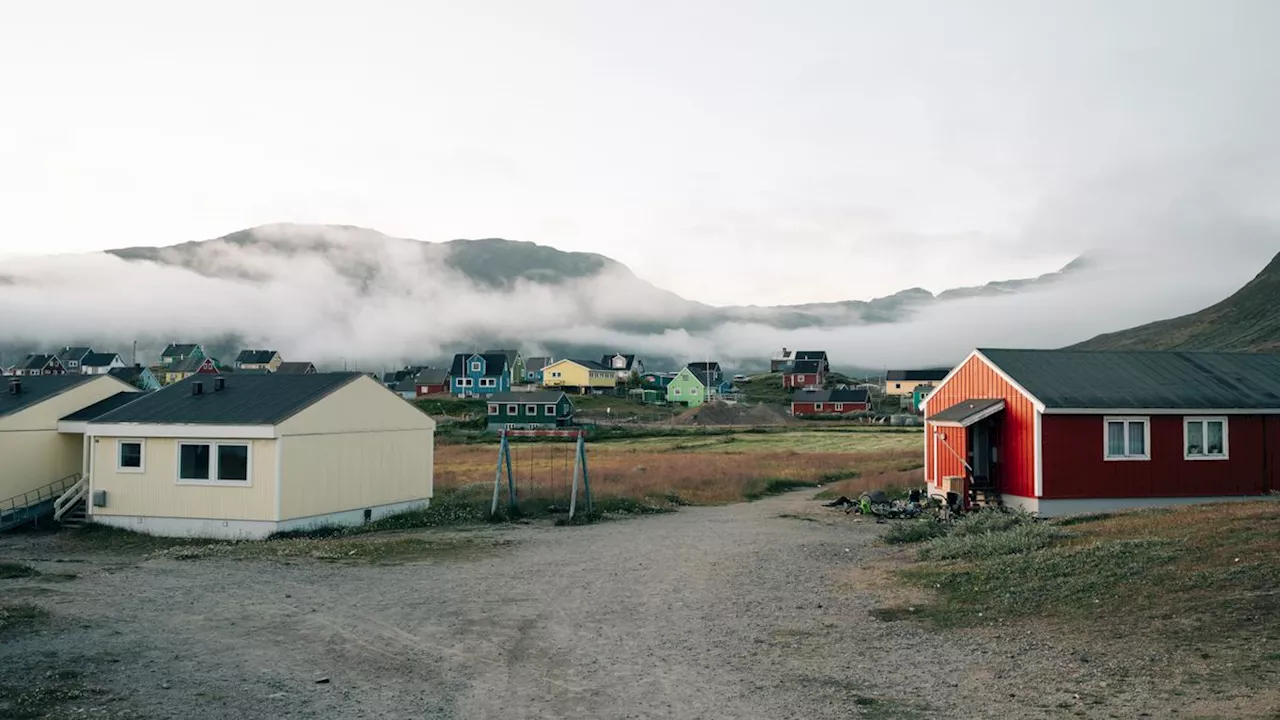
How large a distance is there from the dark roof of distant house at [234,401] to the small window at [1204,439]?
25.4 metres

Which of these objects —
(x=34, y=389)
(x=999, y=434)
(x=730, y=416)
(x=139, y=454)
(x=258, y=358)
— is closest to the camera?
(x=139, y=454)

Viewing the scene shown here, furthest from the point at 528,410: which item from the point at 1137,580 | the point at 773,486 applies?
the point at 1137,580

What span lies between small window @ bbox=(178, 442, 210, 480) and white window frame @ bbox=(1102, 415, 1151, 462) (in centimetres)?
2592

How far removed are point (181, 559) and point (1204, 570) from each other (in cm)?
2131

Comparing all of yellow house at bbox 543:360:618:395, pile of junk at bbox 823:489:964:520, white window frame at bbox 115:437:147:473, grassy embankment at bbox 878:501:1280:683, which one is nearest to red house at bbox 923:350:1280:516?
pile of junk at bbox 823:489:964:520

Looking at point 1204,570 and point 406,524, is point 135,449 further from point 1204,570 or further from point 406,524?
point 1204,570

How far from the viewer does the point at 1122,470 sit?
91.4 ft

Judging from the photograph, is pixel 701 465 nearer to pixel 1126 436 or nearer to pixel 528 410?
pixel 1126 436

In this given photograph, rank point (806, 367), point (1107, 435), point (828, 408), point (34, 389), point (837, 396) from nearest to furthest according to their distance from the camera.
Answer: point (1107, 435)
point (34, 389)
point (828, 408)
point (837, 396)
point (806, 367)

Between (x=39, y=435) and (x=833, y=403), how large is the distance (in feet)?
334

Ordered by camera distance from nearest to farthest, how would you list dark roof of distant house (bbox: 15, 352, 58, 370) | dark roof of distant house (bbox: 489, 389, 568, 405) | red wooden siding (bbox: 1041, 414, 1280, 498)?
1. red wooden siding (bbox: 1041, 414, 1280, 498)
2. dark roof of distant house (bbox: 489, 389, 568, 405)
3. dark roof of distant house (bbox: 15, 352, 58, 370)

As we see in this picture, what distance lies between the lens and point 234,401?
92.4 feet

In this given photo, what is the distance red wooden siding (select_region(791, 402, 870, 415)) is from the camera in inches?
4719

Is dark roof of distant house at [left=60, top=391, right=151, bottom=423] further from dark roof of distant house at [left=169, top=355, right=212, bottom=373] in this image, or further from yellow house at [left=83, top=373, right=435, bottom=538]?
dark roof of distant house at [left=169, top=355, right=212, bottom=373]
